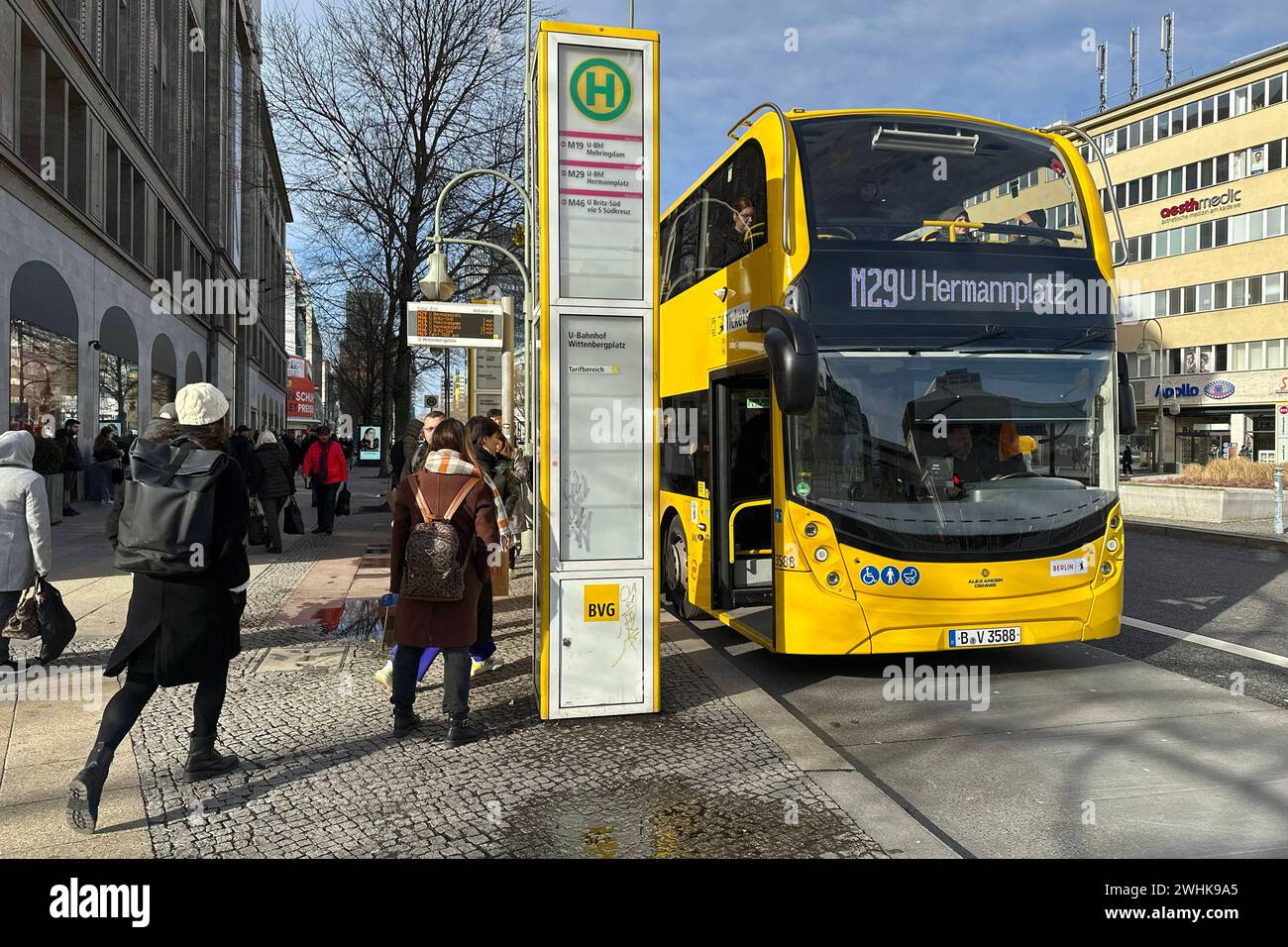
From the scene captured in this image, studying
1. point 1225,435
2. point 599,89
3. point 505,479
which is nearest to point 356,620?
point 505,479

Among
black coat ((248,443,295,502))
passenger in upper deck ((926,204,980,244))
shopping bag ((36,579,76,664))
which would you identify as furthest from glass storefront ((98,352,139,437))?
passenger in upper deck ((926,204,980,244))

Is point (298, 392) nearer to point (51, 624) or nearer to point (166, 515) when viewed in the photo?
point (51, 624)

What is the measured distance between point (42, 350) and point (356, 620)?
1347 cm

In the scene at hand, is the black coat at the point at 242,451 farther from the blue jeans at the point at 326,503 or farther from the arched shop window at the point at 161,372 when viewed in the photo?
the arched shop window at the point at 161,372

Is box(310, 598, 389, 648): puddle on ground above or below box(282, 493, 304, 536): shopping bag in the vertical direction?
below

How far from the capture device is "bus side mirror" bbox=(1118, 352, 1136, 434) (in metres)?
6.80

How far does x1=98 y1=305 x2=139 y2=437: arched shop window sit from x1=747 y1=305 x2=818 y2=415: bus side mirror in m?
20.8

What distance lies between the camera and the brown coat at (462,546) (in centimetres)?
515

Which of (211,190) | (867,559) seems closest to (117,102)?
(211,190)

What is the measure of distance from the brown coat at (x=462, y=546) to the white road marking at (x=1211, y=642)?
603 cm

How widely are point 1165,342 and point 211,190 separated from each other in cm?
4875

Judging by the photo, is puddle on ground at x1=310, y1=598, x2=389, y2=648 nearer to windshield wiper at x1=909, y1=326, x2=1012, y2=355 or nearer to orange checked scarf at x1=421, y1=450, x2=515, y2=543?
orange checked scarf at x1=421, y1=450, x2=515, y2=543

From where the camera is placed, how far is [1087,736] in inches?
215

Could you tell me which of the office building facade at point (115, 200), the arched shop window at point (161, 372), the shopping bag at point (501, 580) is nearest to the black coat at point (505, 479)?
the shopping bag at point (501, 580)
